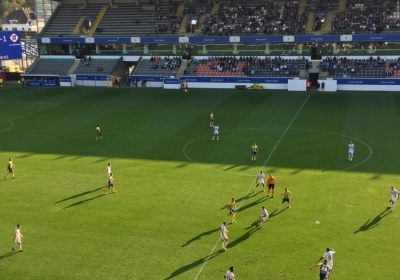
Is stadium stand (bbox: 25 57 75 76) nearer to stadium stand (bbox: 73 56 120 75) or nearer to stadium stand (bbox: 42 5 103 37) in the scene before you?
stadium stand (bbox: 73 56 120 75)

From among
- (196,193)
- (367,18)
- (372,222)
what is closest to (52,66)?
(367,18)

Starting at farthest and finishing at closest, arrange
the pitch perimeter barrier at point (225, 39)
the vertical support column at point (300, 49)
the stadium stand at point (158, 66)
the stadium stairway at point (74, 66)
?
the stadium stairway at point (74, 66), the stadium stand at point (158, 66), the vertical support column at point (300, 49), the pitch perimeter barrier at point (225, 39)

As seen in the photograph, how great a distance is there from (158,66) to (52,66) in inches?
738

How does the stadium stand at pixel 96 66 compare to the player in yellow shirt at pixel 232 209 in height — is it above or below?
above

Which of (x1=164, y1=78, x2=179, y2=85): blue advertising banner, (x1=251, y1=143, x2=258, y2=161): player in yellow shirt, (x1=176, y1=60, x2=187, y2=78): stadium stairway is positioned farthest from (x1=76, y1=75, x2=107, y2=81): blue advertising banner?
(x1=251, y1=143, x2=258, y2=161): player in yellow shirt

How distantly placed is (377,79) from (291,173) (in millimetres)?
36011

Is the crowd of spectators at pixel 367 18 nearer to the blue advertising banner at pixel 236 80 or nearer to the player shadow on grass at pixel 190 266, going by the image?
the blue advertising banner at pixel 236 80

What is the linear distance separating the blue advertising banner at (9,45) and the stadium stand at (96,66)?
977cm

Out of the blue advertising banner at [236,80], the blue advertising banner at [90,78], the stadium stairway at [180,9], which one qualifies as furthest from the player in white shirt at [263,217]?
the stadium stairway at [180,9]

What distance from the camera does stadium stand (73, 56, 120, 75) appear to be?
72375 millimetres

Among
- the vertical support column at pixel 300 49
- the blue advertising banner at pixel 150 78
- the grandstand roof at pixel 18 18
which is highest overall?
the grandstand roof at pixel 18 18

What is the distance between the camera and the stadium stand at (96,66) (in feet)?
237

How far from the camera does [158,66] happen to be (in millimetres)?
71000

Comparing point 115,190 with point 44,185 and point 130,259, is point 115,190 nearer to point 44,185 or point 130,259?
point 44,185
